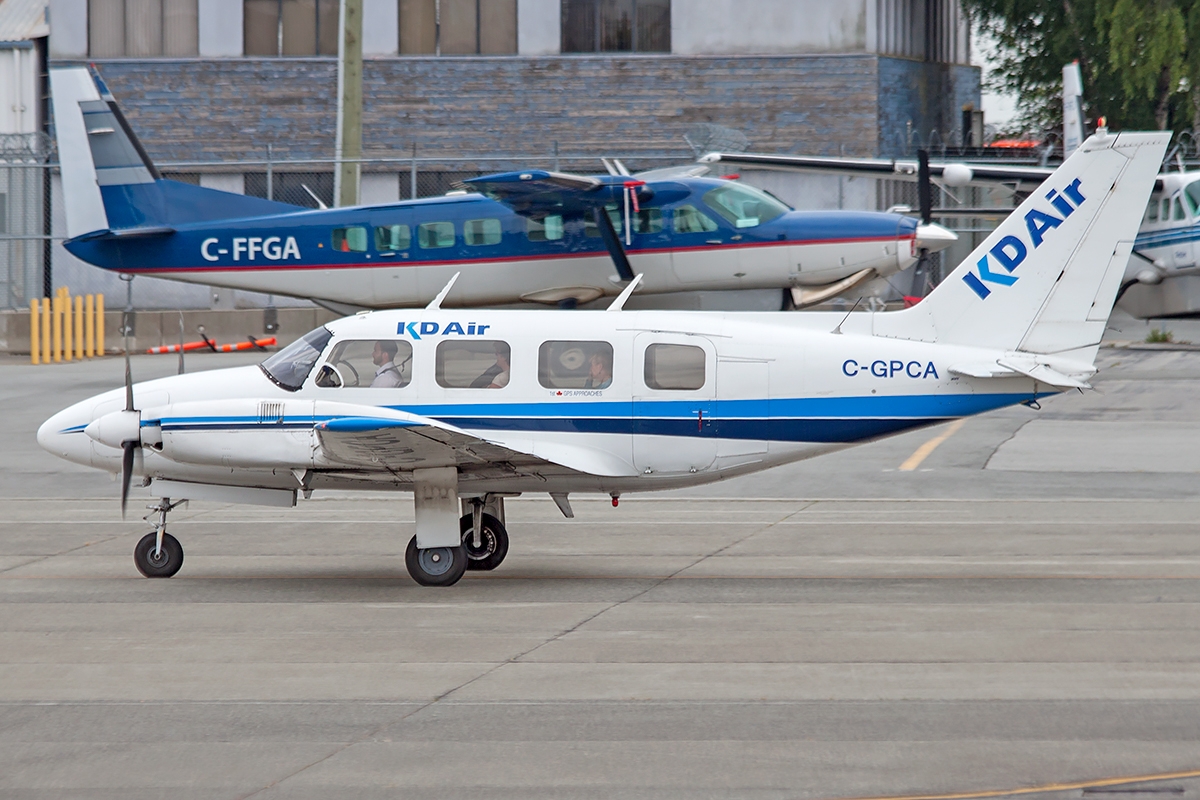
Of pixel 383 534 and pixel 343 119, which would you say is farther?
pixel 343 119

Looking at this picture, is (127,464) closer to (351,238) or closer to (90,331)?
(351,238)

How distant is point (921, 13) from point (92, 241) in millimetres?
25050

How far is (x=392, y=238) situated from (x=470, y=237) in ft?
4.01

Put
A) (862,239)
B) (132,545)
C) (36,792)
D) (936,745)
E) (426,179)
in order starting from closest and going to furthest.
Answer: (36,792) < (936,745) < (132,545) < (862,239) < (426,179)

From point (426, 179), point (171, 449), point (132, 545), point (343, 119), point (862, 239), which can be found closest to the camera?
point (171, 449)

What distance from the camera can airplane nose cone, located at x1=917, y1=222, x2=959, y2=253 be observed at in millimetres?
22031

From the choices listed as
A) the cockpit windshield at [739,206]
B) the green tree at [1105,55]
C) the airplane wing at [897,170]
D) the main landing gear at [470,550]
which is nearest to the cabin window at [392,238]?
the cockpit windshield at [739,206]

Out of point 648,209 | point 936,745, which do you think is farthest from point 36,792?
point 648,209

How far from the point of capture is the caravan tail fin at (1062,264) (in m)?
11.4

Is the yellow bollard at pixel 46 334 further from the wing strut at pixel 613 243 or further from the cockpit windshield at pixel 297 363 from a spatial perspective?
the cockpit windshield at pixel 297 363

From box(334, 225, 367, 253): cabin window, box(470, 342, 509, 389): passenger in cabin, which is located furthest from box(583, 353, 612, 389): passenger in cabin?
box(334, 225, 367, 253): cabin window

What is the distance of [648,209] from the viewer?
2242 cm

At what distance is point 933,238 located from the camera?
2211cm

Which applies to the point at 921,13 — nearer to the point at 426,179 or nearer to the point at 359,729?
the point at 426,179
